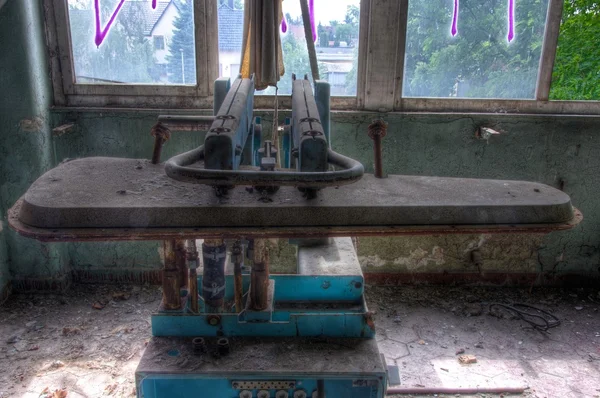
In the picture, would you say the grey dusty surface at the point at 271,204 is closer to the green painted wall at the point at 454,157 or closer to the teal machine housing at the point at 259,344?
the teal machine housing at the point at 259,344

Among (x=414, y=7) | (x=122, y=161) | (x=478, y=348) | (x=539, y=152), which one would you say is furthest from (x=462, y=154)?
(x=122, y=161)

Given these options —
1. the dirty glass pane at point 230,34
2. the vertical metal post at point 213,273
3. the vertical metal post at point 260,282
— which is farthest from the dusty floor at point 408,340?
the dirty glass pane at point 230,34

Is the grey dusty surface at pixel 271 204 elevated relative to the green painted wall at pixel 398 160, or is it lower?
elevated

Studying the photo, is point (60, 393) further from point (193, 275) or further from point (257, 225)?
point (257, 225)

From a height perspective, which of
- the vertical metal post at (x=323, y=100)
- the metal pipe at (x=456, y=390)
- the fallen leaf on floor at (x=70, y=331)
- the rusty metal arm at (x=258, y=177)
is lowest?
the metal pipe at (x=456, y=390)

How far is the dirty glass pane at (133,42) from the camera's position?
3.15 m

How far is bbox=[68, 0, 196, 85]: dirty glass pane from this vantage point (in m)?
3.15

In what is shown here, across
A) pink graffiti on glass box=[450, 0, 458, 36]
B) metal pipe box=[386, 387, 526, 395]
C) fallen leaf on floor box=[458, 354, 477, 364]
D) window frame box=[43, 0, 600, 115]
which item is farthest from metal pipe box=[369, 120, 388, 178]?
pink graffiti on glass box=[450, 0, 458, 36]

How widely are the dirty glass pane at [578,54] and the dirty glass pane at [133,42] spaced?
246cm

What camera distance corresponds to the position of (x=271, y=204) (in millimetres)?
1180

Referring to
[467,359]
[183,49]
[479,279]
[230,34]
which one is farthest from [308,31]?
[479,279]

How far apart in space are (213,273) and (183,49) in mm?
2161

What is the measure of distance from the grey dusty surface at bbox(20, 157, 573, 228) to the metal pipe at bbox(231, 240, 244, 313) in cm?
33

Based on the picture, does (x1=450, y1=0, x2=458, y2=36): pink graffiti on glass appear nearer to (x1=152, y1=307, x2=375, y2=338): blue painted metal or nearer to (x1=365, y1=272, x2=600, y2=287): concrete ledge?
(x1=365, y1=272, x2=600, y2=287): concrete ledge
